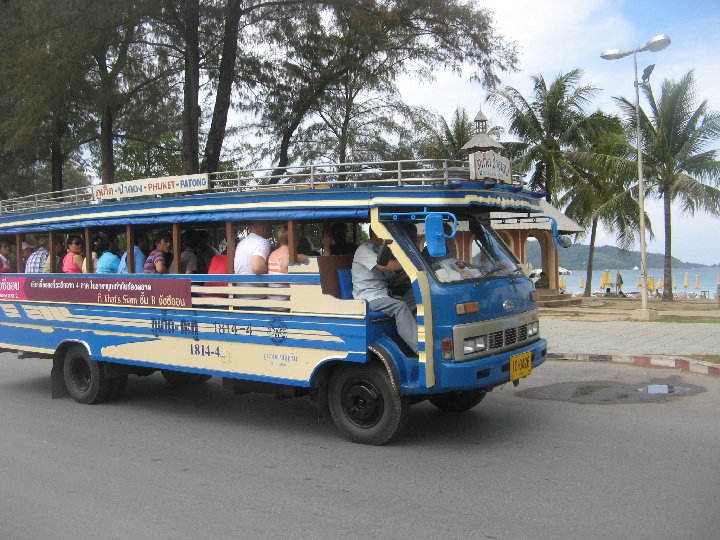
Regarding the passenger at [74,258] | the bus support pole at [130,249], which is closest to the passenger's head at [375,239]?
the bus support pole at [130,249]

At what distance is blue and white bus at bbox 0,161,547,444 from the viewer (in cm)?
558

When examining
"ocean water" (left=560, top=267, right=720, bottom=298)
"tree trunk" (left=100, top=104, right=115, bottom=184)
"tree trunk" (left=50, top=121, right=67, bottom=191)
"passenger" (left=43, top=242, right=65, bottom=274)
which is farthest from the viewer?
"ocean water" (left=560, top=267, right=720, bottom=298)

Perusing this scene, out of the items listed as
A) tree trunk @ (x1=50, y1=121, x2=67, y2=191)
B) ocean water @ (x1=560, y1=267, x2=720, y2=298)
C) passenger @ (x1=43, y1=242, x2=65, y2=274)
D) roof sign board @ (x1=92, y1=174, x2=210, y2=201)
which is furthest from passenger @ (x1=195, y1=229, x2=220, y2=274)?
ocean water @ (x1=560, y1=267, x2=720, y2=298)

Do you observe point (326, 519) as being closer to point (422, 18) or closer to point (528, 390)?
point (528, 390)

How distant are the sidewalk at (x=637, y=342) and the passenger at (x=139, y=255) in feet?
23.1

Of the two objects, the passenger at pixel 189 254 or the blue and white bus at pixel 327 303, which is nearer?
the blue and white bus at pixel 327 303

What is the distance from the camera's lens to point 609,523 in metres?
4.11

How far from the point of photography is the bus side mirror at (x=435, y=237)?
5.19 m

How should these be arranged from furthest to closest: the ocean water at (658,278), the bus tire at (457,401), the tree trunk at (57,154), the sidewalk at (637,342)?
the ocean water at (658,278) → the tree trunk at (57,154) → the sidewalk at (637,342) → the bus tire at (457,401)

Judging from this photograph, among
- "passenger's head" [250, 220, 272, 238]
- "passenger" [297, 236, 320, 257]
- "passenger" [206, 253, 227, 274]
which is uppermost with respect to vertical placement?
"passenger's head" [250, 220, 272, 238]

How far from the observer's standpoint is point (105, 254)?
802 cm

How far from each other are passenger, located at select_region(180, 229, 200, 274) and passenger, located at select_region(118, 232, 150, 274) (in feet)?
2.15

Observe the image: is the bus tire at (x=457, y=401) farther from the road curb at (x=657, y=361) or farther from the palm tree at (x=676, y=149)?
the palm tree at (x=676, y=149)

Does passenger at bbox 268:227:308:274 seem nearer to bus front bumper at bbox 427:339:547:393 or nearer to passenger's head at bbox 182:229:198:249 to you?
passenger's head at bbox 182:229:198:249
